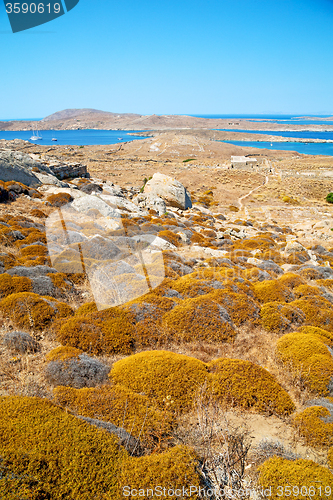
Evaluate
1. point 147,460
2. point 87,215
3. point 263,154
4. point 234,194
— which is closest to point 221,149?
point 263,154

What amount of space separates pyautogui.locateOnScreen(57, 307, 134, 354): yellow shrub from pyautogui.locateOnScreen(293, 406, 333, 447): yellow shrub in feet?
11.3

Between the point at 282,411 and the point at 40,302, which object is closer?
the point at 282,411

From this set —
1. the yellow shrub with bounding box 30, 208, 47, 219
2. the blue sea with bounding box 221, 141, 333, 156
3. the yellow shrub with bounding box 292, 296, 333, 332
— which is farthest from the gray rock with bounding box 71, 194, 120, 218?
the blue sea with bounding box 221, 141, 333, 156

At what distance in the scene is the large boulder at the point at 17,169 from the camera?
780 inches

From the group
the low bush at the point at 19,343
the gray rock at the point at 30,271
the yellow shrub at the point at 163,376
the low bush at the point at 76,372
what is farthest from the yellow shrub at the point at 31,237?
the yellow shrub at the point at 163,376

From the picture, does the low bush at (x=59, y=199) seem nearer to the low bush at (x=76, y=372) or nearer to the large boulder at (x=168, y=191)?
the large boulder at (x=168, y=191)

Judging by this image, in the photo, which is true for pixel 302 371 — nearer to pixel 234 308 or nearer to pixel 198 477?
pixel 234 308

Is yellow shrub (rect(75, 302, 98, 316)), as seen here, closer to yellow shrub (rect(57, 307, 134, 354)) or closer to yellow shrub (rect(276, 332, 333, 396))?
yellow shrub (rect(57, 307, 134, 354))

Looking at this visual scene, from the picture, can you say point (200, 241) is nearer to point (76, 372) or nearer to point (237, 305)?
point (237, 305)

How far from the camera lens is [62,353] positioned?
4969mm

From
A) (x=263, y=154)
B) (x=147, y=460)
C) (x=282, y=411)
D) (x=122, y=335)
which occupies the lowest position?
(x=282, y=411)

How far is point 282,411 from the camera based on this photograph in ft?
14.9

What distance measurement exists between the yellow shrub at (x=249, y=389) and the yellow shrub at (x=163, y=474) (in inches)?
69.4

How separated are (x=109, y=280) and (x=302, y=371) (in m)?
5.49
